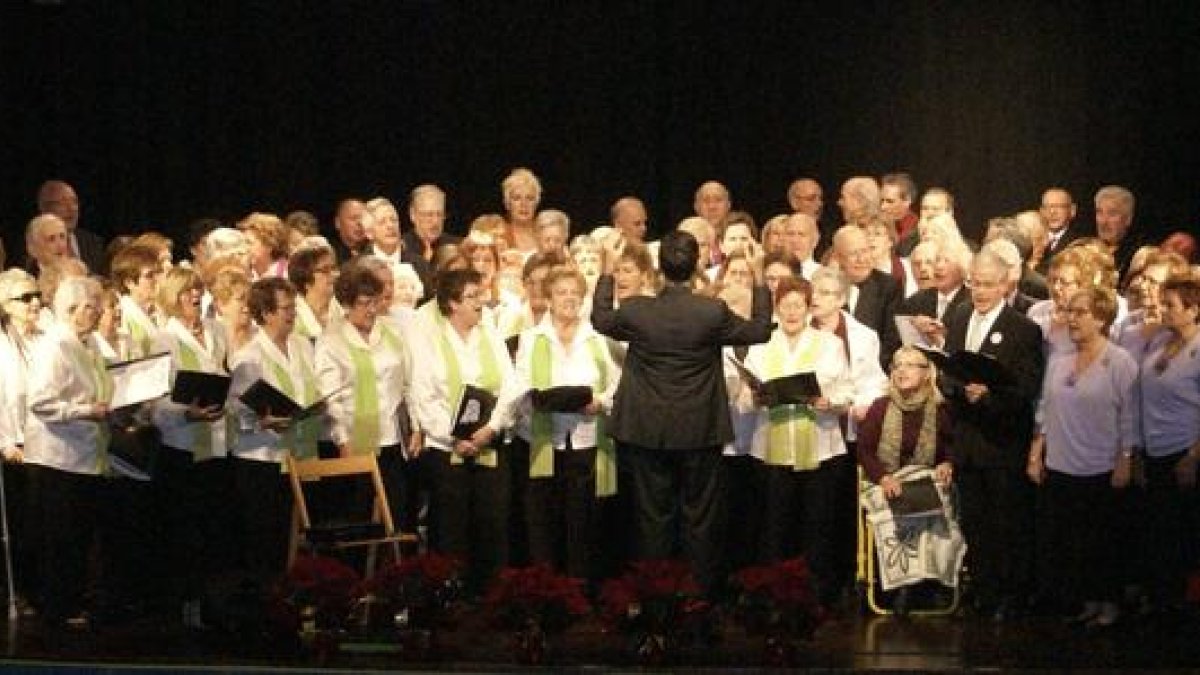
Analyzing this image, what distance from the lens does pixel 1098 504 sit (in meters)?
10.4

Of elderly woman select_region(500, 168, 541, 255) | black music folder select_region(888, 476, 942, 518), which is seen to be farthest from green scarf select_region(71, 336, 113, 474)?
black music folder select_region(888, 476, 942, 518)

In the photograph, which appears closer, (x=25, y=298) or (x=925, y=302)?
(x=25, y=298)

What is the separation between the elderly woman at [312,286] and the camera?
11.0 meters

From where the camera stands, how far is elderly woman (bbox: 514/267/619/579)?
1066cm

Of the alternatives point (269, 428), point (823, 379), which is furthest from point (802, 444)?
point (269, 428)

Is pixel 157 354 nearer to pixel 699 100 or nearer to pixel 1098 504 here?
pixel 1098 504

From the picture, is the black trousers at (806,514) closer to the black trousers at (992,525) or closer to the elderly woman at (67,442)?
the black trousers at (992,525)

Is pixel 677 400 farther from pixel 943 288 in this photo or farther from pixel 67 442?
pixel 67 442

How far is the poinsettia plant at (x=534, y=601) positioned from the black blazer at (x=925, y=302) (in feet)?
8.45

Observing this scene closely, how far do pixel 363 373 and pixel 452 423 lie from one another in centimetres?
42

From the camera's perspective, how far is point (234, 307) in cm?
1059

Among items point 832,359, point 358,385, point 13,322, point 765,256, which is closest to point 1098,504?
point 832,359

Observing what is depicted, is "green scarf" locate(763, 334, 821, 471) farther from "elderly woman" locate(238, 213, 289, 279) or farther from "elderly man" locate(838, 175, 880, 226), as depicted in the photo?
"elderly woman" locate(238, 213, 289, 279)

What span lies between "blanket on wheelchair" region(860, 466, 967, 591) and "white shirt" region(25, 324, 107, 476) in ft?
10.1
